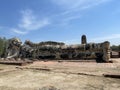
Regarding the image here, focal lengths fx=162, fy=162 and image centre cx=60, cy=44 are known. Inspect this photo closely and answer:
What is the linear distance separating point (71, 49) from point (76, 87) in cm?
454

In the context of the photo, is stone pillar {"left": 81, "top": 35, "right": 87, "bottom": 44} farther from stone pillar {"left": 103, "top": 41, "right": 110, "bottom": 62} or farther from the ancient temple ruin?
stone pillar {"left": 103, "top": 41, "right": 110, "bottom": 62}

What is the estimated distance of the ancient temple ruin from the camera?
6.47 meters

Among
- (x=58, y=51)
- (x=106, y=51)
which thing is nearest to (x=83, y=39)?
(x=58, y=51)

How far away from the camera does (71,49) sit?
7.34m

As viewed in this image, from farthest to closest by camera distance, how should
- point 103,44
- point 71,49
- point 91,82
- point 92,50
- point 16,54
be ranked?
point 16,54
point 71,49
point 92,50
point 103,44
point 91,82

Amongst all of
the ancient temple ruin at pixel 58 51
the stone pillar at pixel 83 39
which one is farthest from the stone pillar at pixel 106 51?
the stone pillar at pixel 83 39

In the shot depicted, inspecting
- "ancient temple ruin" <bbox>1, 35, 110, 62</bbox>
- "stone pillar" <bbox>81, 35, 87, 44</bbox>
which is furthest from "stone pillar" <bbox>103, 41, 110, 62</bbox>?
"stone pillar" <bbox>81, 35, 87, 44</bbox>

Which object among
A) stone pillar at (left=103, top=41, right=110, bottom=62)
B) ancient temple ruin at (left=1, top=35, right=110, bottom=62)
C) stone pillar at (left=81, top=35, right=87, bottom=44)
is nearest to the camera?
stone pillar at (left=103, top=41, right=110, bottom=62)

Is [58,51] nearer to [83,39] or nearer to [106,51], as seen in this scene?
[106,51]

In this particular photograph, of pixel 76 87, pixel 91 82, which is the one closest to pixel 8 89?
pixel 76 87

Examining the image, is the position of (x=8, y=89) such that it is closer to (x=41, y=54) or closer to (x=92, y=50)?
(x=92, y=50)

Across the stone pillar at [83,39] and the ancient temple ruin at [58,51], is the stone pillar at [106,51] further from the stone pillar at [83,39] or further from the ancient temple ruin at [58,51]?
the stone pillar at [83,39]

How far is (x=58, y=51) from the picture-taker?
25.4ft

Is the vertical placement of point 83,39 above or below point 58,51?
above
